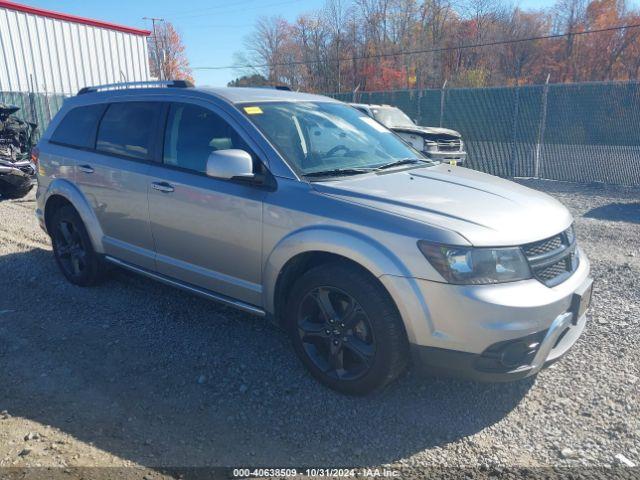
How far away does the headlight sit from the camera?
2.81 meters

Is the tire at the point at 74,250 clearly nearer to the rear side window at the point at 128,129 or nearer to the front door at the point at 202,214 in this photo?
the rear side window at the point at 128,129

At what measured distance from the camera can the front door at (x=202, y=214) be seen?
3629 mm

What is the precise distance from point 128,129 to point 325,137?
1.78 metres

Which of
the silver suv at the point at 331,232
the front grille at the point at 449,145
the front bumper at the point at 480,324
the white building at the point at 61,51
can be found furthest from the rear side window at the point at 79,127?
the white building at the point at 61,51

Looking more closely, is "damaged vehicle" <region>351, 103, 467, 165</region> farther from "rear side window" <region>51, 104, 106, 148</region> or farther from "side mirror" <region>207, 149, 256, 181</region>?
"side mirror" <region>207, 149, 256, 181</region>

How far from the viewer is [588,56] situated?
36656mm

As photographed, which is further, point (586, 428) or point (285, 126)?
point (285, 126)

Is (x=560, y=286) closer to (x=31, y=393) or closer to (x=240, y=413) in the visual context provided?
(x=240, y=413)

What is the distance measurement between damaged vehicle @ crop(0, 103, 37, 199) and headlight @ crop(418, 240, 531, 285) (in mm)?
9081

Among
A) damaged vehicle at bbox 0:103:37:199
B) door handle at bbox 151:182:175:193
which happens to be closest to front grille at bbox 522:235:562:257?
door handle at bbox 151:182:175:193

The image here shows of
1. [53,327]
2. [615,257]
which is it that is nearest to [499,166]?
[615,257]

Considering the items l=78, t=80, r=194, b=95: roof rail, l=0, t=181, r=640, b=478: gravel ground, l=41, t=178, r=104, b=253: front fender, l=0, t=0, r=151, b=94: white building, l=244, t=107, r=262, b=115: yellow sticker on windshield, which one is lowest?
l=0, t=181, r=640, b=478: gravel ground

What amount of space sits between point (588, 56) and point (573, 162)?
29.6 meters

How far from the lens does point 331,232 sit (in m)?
3.17
